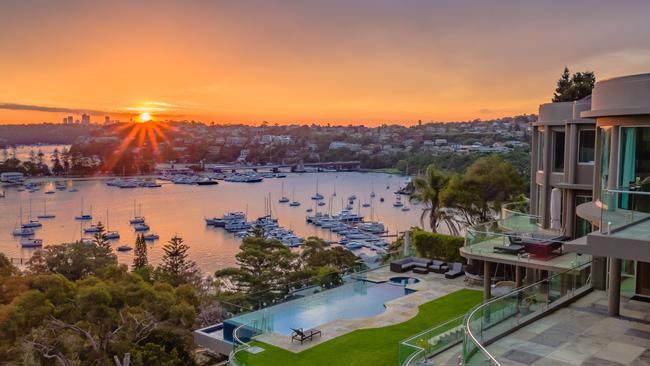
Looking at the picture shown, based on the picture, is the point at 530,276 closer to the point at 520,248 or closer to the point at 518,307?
the point at 520,248

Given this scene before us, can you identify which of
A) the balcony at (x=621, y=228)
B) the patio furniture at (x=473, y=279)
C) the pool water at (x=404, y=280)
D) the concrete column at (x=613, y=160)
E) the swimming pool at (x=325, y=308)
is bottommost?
the swimming pool at (x=325, y=308)

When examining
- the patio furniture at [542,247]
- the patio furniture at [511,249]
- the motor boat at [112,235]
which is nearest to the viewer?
the patio furniture at [542,247]

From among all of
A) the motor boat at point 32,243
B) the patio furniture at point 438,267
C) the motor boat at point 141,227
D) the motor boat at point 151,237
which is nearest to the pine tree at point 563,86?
the patio furniture at point 438,267

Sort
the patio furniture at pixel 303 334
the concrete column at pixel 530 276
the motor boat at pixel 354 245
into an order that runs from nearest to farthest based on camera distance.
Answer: the patio furniture at pixel 303 334, the concrete column at pixel 530 276, the motor boat at pixel 354 245

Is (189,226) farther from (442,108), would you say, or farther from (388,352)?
(388,352)

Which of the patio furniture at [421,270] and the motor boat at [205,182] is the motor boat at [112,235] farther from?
the motor boat at [205,182]

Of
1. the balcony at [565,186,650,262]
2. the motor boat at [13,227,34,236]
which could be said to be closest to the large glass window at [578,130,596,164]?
the balcony at [565,186,650,262]

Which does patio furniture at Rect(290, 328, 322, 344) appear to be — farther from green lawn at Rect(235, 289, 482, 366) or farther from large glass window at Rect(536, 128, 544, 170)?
large glass window at Rect(536, 128, 544, 170)
